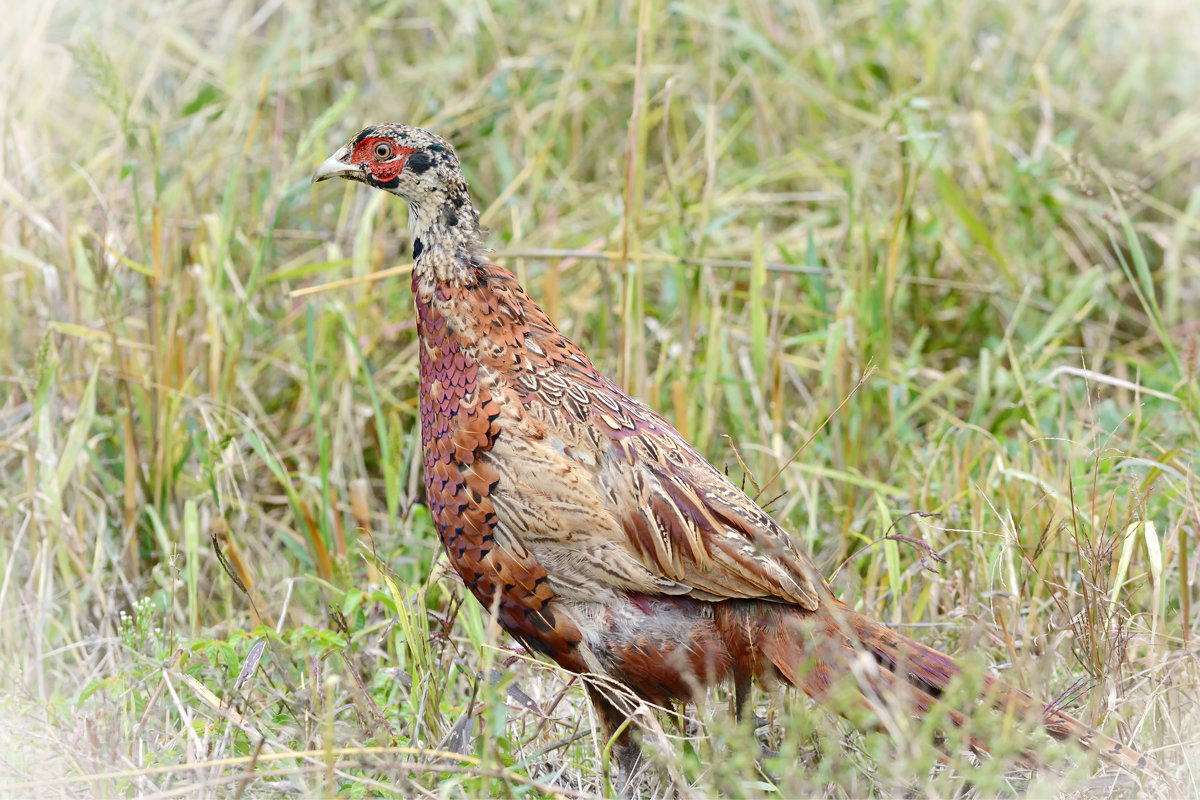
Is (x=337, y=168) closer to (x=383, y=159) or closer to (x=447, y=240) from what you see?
(x=383, y=159)

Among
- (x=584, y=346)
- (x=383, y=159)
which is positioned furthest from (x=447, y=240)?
(x=584, y=346)

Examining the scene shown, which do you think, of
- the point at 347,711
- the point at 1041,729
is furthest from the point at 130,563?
the point at 1041,729

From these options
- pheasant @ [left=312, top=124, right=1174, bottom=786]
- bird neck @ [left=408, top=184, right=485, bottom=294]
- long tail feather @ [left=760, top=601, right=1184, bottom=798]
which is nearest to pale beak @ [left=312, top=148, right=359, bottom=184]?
bird neck @ [left=408, top=184, right=485, bottom=294]

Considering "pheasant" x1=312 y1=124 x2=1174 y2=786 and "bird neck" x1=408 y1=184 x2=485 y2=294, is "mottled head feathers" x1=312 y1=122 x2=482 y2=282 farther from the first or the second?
"pheasant" x1=312 y1=124 x2=1174 y2=786

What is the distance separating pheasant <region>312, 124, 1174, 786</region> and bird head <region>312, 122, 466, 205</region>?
35cm

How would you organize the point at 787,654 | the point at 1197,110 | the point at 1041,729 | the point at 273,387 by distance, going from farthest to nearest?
the point at 1197,110, the point at 273,387, the point at 787,654, the point at 1041,729

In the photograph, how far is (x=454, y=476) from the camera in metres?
2.79

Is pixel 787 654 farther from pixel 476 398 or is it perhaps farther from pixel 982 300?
pixel 982 300

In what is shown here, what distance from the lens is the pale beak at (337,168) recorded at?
3.10 metres

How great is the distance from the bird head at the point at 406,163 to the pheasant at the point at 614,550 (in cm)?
35

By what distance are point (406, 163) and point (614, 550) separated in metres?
1.06

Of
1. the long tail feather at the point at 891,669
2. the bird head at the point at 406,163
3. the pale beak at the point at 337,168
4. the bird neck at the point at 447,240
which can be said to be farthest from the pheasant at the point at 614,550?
the pale beak at the point at 337,168

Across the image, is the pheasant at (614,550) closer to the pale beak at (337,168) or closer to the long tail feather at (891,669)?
the long tail feather at (891,669)

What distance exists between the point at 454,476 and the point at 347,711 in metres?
0.68
